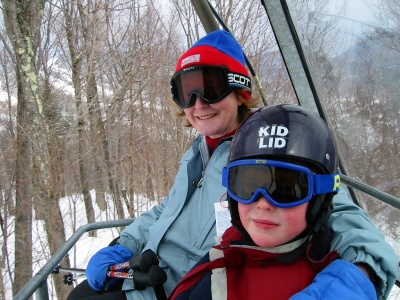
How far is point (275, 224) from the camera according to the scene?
108cm

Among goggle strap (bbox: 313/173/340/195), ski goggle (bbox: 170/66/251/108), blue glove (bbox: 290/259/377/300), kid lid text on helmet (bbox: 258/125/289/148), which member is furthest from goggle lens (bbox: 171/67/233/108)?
blue glove (bbox: 290/259/377/300)

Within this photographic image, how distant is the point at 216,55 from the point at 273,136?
0.89 metres

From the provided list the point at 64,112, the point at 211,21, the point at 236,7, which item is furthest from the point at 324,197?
the point at 64,112

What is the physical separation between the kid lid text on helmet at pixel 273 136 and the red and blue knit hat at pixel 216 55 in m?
0.78

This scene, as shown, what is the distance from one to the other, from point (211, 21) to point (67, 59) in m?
9.77

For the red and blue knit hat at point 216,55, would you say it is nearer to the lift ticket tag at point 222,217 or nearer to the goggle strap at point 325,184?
the lift ticket tag at point 222,217

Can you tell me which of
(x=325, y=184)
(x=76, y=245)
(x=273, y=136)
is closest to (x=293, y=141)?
(x=273, y=136)

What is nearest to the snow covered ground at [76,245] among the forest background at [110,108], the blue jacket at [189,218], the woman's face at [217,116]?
the forest background at [110,108]

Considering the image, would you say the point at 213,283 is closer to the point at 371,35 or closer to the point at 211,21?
the point at 371,35

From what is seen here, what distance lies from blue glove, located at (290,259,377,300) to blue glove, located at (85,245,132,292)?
1.19m

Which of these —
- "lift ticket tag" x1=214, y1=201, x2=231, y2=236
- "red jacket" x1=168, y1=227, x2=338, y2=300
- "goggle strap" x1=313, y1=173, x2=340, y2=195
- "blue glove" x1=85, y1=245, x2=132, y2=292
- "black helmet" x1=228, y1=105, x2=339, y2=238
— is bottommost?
"blue glove" x1=85, y1=245, x2=132, y2=292

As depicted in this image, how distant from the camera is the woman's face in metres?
1.82

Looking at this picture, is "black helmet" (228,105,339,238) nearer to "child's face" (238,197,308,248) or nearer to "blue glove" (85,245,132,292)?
"child's face" (238,197,308,248)

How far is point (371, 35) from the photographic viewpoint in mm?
2098
